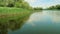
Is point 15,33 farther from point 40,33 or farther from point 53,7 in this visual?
point 53,7

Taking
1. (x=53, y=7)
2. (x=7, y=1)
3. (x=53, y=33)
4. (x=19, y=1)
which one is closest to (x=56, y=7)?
(x=53, y=7)

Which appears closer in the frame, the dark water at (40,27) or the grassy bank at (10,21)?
the dark water at (40,27)

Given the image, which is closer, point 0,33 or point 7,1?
point 0,33

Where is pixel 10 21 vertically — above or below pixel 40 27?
below

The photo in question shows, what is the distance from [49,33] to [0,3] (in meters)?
34.2

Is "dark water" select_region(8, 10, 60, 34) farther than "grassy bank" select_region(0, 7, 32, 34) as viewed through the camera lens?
No

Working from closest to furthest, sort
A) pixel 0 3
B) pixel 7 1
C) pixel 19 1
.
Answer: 1. pixel 0 3
2. pixel 7 1
3. pixel 19 1

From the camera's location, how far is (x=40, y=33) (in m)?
12.1

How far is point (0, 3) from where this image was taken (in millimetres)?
44562

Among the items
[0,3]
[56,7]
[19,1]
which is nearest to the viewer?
[0,3]

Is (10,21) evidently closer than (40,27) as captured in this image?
No

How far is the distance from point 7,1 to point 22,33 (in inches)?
1435

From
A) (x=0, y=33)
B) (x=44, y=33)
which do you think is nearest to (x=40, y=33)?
(x=44, y=33)

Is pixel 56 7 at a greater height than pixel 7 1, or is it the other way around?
pixel 7 1
